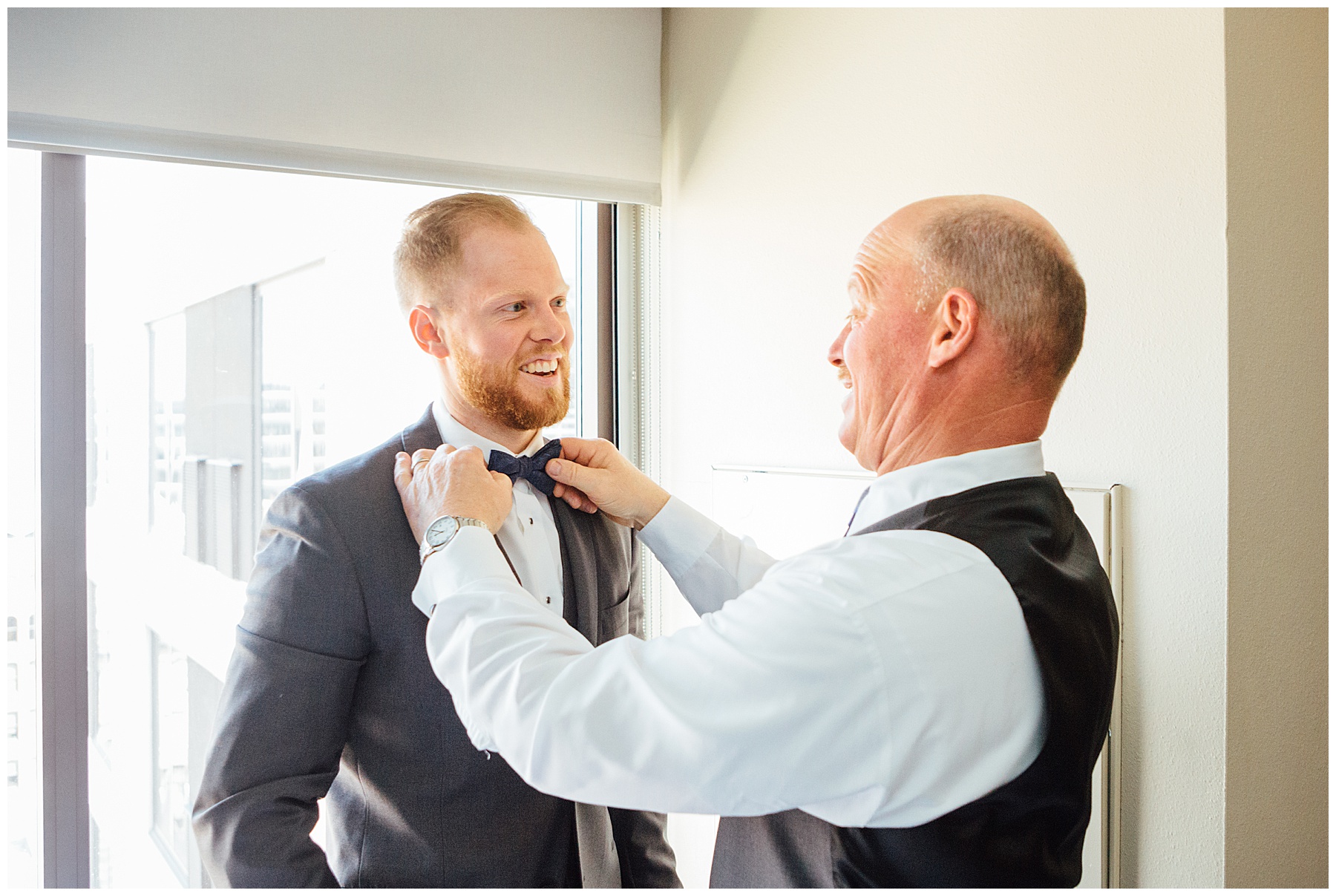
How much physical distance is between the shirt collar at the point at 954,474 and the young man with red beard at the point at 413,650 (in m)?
0.60

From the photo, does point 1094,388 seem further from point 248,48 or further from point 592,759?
point 248,48

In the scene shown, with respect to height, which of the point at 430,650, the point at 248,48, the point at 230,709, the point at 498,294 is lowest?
the point at 230,709

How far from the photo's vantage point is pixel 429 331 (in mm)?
1525

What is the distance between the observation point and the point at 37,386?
231cm

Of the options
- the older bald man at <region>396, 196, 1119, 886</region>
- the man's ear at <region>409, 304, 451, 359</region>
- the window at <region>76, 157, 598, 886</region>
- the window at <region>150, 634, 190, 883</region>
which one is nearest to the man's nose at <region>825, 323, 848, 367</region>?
the older bald man at <region>396, 196, 1119, 886</region>

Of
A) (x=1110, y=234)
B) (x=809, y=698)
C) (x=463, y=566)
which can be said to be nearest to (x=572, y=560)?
(x=463, y=566)

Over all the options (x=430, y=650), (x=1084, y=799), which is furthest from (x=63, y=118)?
(x=1084, y=799)

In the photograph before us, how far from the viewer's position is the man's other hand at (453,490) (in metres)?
1.27

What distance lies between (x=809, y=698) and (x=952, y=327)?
1.63 ft

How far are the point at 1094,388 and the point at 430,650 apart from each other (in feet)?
4.27

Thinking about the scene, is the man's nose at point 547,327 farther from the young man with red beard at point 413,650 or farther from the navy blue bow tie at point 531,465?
the navy blue bow tie at point 531,465

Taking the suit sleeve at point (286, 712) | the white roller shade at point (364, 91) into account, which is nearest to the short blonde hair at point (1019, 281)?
the suit sleeve at point (286, 712)

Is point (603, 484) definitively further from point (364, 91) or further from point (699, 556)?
point (364, 91)

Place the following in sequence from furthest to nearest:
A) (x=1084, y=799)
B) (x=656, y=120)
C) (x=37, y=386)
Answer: (x=656, y=120) < (x=37, y=386) < (x=1084, y=799)
